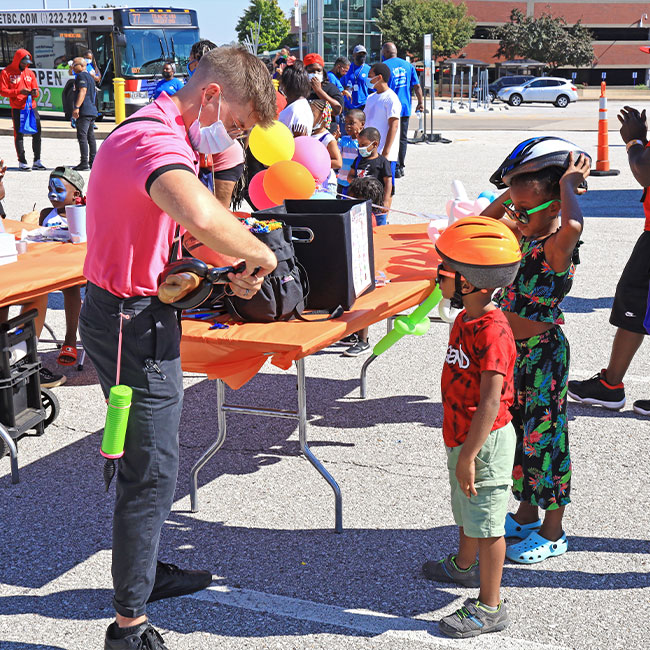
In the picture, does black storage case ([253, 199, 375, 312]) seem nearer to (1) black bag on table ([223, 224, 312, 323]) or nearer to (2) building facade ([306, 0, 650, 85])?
(1) black bag on table ([223, 224, 312, 323])

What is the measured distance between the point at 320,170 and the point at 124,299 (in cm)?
323

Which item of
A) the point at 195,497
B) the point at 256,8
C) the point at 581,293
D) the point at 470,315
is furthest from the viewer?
the point at 256,8

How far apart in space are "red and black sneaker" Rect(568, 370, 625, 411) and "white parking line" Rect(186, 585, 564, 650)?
2.46 meters

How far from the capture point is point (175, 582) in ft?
10.6

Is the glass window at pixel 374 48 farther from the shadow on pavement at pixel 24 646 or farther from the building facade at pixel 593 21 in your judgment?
the shadow on pavement at pixel 24 646

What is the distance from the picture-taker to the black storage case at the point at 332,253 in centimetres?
370

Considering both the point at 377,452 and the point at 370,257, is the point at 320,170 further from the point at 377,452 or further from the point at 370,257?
the point at 377,452

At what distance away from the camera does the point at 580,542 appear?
3.63m

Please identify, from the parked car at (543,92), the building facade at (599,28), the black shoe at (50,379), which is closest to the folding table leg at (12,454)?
the black shoe at (50,379)

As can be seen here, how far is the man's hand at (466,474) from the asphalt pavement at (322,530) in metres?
0.55

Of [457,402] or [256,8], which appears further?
[256,8]

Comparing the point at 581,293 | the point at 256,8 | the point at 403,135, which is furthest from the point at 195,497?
the point at 256,8

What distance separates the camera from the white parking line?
2959 mm

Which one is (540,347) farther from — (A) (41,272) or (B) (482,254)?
(A) (41,272)
